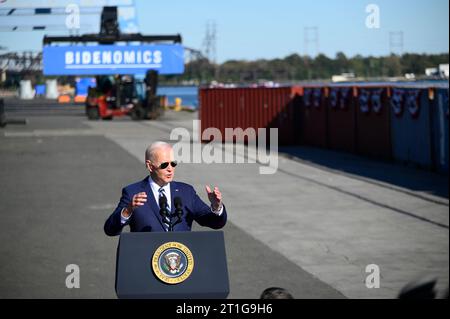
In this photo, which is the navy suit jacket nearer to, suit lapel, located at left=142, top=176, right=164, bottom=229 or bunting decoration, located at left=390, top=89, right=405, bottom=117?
suit lapel, located at left=142, top=176, right=164, bottom=229

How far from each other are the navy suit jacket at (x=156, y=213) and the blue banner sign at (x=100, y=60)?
0.80 metres

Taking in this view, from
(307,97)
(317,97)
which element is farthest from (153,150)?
(307,97)

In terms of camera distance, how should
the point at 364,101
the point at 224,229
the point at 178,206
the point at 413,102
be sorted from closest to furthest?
the point at 178,206
the point at 224,229
the point at 413,102
the point at 364,101

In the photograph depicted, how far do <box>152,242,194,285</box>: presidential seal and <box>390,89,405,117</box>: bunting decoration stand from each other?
35275mm

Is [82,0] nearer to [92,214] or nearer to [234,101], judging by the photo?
[92,214]

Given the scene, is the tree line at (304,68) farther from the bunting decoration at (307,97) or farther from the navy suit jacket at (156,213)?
the bunting decoration at (307,97)

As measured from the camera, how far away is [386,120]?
136ft

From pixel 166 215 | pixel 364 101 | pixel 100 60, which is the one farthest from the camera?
pixel 364 101

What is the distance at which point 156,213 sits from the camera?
18.0ft

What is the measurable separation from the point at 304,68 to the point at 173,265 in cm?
277

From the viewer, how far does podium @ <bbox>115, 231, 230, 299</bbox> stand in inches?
201

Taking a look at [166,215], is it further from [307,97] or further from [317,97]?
[307,97]

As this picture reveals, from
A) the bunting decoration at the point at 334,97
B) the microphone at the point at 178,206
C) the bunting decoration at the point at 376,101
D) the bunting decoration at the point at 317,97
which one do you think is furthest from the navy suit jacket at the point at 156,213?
the bunting decoration at the point at 317,97
